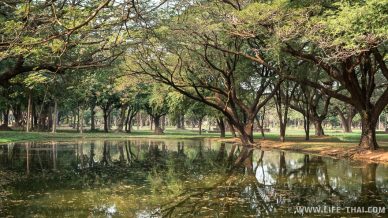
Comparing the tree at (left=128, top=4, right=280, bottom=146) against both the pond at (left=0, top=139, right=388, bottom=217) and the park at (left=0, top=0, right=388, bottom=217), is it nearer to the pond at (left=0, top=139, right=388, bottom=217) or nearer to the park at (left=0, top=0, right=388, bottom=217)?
the park at (left=0, top=0, right=388, bottom=217)

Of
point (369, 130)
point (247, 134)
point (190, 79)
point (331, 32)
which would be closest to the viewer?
point (331, 32)

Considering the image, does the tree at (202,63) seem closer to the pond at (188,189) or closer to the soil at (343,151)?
the soil at (343,151)

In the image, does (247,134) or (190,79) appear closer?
(190,79)

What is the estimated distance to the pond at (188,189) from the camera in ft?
34.2

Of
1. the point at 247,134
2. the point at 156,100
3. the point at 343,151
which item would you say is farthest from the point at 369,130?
the point at 156,100

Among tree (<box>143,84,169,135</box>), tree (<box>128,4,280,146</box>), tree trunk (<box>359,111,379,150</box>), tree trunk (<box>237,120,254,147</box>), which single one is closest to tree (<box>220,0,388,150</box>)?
tree trunk (<box>359,111,379,150</box>)

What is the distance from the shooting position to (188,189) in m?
13.7

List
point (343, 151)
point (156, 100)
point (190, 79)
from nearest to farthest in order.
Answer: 1. point (343, 151)
2. point (190, 79)
3. point (156, 100)

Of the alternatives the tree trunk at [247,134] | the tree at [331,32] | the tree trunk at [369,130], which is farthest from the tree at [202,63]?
the tree trunk at [369,130]

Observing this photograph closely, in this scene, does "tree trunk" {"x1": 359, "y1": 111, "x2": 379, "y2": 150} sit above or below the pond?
above

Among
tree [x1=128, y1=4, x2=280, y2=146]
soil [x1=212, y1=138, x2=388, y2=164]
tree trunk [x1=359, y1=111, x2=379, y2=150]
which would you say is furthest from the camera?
tree [x1=128, y1=4, x2=280, y2=146]

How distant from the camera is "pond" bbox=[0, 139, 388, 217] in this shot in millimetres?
10414

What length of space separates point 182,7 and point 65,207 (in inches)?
709

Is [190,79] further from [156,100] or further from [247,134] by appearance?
[156,100]
